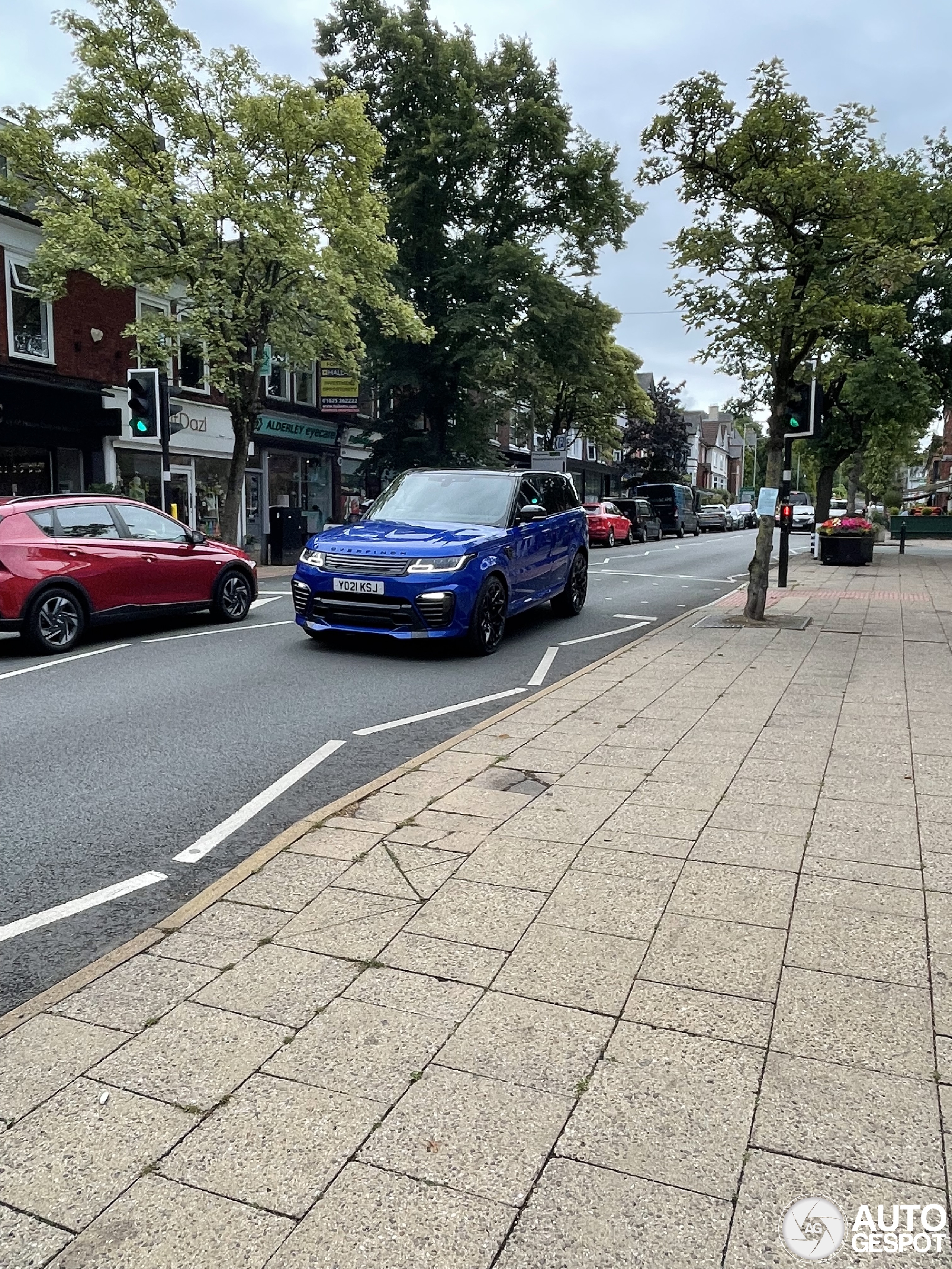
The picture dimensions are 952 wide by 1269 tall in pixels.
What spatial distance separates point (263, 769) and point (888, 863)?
3.37 m

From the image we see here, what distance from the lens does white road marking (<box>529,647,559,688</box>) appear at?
8492 millimetres

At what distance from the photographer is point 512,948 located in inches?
127

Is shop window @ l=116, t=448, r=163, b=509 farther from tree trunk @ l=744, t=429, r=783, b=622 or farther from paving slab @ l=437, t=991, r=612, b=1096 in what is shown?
paving slab @ l=437, t=991, r=612, b=1096

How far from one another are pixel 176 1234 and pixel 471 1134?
67 centimetres

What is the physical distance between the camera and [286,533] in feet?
80.5

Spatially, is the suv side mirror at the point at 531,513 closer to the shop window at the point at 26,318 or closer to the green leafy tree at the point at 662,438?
the shop window at the point at 26,318

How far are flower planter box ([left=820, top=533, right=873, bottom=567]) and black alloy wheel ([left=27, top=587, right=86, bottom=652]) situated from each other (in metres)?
18.9

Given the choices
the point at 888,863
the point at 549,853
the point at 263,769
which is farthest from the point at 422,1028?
the point at 263,769

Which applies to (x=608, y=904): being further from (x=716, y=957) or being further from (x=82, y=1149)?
(x=82, y=1149)

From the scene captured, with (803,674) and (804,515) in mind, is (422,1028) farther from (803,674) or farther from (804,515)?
(804,515)

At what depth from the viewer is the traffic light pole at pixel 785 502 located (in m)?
13.6

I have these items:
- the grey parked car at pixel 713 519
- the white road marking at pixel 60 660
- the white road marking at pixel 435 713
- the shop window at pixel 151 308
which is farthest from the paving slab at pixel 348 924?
the grey parked car at pixel 713 519

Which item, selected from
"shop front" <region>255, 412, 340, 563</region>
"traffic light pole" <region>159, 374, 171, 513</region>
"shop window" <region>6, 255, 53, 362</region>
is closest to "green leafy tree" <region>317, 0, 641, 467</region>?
"shop front" <region>255, 412, 340, 563</region>

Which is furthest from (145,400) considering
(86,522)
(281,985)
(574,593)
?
(281,985)
